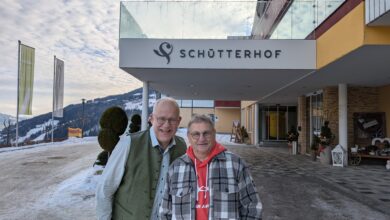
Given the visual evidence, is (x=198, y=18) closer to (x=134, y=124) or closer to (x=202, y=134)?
(x=134, y=124)

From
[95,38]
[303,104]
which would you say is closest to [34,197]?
[95,38]

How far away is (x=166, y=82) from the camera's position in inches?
494

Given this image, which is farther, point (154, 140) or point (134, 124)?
point (134, 124)

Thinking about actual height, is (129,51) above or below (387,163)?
above

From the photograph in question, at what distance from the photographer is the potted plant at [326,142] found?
11.5 m

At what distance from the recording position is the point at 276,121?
2261cm

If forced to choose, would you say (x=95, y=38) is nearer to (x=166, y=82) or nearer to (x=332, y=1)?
(x=166, y=82)

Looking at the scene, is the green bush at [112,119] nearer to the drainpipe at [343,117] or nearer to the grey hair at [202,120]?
the grey hair at [202,120]

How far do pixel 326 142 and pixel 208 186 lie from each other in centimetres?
1080

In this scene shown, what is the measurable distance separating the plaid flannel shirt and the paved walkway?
134 inches

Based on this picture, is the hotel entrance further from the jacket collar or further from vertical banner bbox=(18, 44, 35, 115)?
the jacket collar

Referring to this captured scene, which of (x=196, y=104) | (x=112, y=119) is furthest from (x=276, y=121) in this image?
(x=196, y=104)

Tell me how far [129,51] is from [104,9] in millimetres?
1967

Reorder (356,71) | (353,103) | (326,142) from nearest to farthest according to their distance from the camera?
(356,71)
(326,142)
(353,103)
